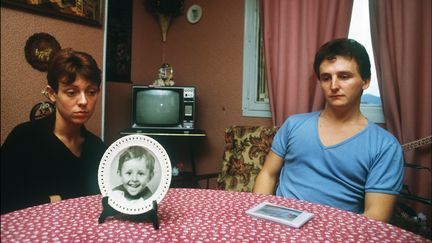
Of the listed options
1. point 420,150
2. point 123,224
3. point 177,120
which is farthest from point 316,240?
point 177,120

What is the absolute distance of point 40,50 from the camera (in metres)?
0.72

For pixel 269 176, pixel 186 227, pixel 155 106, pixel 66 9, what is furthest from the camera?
pixel 155 106

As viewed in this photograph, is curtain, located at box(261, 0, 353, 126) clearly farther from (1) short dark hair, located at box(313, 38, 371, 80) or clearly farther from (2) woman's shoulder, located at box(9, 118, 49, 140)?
(2) woman's shoulder, located at box(9, 118, 49, 140)

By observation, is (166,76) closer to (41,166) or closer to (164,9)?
(164,9)

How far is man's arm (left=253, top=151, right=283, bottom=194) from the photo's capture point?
4.78ft

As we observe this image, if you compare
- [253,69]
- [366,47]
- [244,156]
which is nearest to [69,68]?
[244,156]

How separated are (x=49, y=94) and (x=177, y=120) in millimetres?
1869

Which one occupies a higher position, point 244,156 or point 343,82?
point 343,82

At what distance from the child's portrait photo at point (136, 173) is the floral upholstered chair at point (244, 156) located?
143cm

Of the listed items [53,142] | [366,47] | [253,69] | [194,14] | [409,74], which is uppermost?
[194,14]

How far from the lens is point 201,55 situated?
2.99 m

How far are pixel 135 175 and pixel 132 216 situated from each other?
130 millimetres

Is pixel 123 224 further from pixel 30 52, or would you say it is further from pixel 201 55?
pixel 201 55

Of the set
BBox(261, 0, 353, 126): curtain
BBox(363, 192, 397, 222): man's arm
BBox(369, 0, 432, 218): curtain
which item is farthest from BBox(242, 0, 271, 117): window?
BBox(363, 192, 397, 222): man's arm
